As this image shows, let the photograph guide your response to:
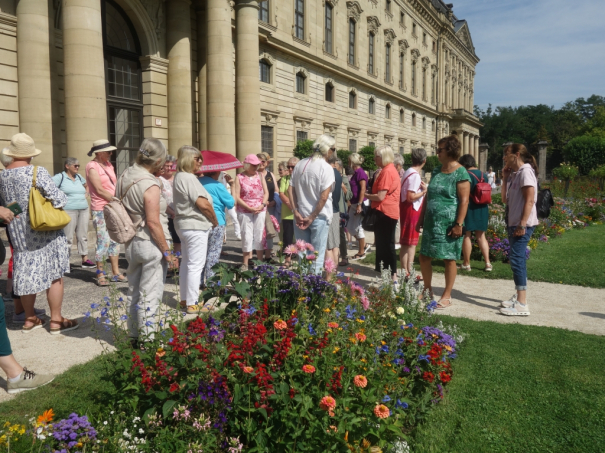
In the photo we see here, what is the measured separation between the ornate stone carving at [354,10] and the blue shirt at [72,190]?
2906 cm

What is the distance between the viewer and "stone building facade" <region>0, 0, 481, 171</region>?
38.9 feet

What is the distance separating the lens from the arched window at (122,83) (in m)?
15.2

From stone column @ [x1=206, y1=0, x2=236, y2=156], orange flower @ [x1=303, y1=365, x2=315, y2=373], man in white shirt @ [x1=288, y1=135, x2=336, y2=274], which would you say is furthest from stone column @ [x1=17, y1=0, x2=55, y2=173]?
orange flower @ [x1=303, y1=365, x2=315, y2=373]

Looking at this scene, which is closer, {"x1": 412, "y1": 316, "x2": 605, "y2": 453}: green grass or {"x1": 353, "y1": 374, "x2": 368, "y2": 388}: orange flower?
{"x1": 353, "y1": 374, "x2": 368, "y2": 388}: orange flower

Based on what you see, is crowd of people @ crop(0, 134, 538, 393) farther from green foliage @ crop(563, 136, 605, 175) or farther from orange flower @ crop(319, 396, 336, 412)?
green foliage @ crop(563, 136, 605, 175)

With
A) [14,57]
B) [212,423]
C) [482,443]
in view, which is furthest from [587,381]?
[14,57]

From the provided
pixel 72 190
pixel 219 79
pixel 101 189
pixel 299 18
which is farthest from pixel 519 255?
pixel 299 18

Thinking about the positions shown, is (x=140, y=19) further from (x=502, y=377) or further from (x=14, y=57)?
(x=502, y=377)

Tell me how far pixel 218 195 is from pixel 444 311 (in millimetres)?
3392

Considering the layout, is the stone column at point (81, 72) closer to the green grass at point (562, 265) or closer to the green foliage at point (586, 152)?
the green grass at point (562, 265)

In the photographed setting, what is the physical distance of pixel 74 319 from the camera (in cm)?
535

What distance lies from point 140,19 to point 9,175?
13129 millimetres

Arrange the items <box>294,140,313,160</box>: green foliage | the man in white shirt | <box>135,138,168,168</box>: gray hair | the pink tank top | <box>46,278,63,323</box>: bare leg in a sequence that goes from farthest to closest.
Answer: <box>294,140,313,160</box>: green foliage < the pink tank top < the man in white shirt < <box>46,278,63,323</box>: bare leg < <box>135,138,168,168</box>: gray hair

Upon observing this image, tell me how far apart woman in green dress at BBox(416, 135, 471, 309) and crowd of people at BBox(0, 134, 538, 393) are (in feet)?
0.04
